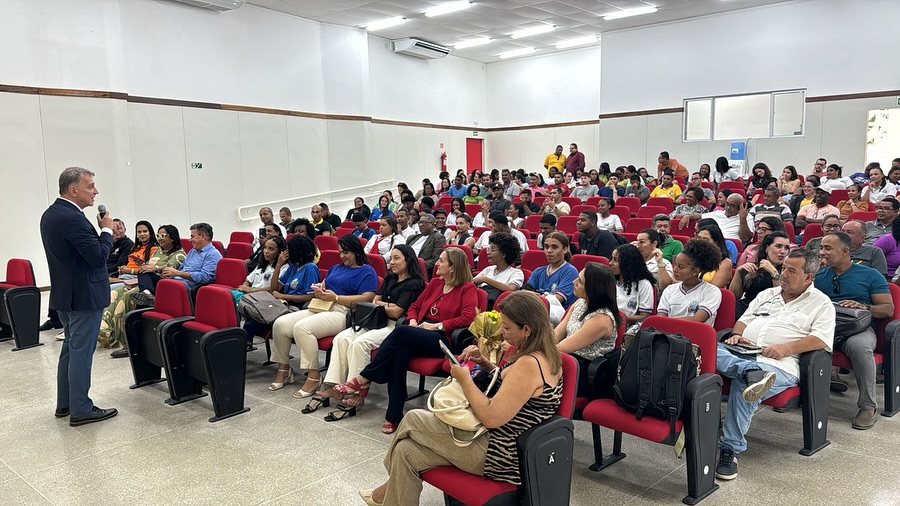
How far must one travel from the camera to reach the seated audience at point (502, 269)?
16.1 ft

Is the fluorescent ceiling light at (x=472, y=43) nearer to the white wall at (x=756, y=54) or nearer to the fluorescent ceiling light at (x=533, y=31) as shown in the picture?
the fluorescent ceiling light at (x=533, y=31)

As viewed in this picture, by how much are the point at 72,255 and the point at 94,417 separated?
115 centimetres

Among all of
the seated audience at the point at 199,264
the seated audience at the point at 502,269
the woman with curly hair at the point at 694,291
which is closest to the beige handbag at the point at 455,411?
the woman with curly hair at the point at 694,291

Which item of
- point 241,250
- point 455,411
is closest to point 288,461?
point 455,411

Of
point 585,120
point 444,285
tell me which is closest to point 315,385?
point 444,285

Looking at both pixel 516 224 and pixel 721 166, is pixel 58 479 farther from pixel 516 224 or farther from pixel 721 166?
pixel 721 166

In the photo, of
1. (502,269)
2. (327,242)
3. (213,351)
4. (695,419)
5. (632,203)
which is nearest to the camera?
(695,419)

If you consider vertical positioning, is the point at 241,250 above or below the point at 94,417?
above

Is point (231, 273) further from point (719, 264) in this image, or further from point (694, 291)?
point (719, 264)

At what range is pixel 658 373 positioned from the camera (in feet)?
9.30

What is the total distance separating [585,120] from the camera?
16.7 m

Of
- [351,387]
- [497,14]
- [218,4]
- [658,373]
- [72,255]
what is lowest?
[351,387]

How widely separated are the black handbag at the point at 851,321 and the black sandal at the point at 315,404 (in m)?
3.41

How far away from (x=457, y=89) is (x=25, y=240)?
38.5 ft
